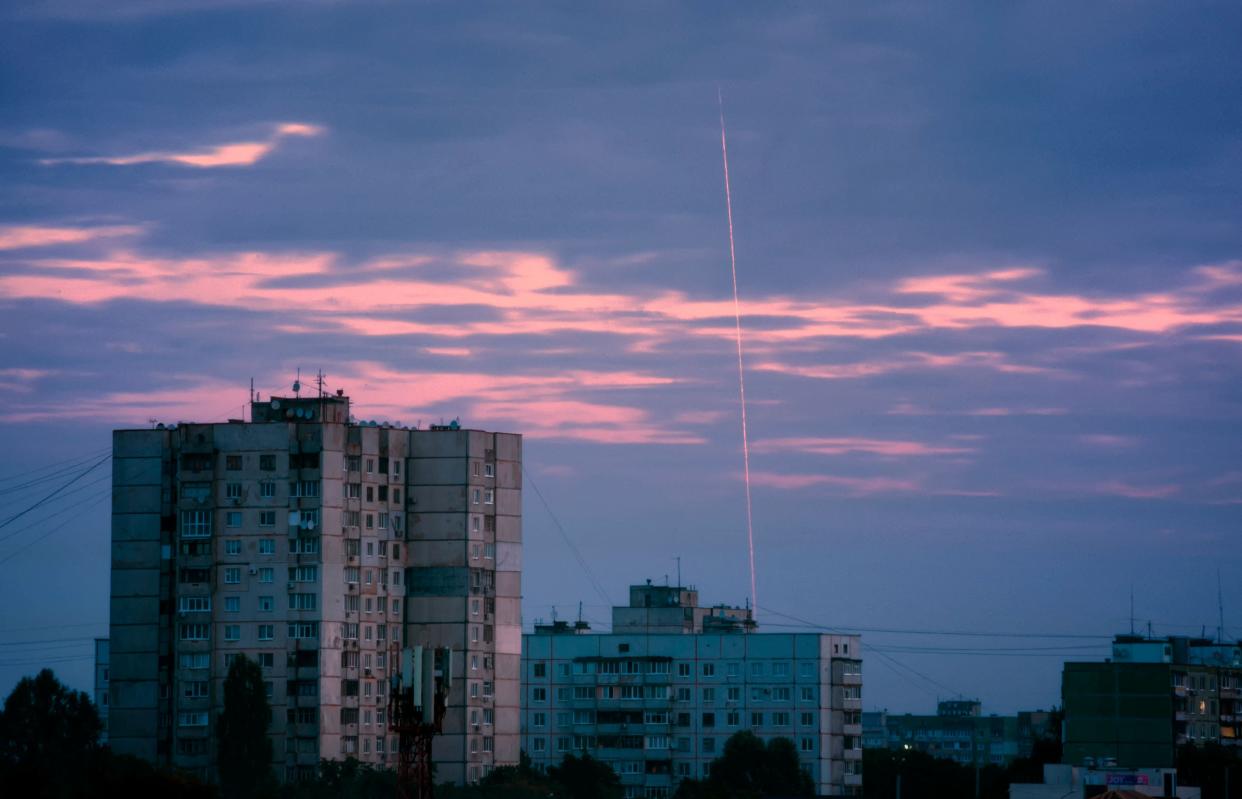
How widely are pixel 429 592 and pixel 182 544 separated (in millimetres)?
17938

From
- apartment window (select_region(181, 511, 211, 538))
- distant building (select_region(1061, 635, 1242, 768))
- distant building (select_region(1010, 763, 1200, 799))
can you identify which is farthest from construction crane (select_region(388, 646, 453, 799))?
distant building (select_region(1061, 635, 1242, 768))

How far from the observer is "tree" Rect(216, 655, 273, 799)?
422 feet

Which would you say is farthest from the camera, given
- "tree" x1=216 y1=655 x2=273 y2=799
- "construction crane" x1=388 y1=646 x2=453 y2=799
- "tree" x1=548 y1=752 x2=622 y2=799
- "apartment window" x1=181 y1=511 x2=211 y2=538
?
"tree" x1=548 y1=752 x2=622 y2=799

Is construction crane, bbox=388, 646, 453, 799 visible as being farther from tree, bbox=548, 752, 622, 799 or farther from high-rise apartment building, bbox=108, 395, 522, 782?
tree, bbox=548, 752, 622, 799

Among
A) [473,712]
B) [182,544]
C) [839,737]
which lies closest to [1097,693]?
[839,737]

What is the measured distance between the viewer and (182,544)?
142 m

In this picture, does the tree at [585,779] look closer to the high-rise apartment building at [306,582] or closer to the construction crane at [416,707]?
the high-rise apartment building at [306,582]

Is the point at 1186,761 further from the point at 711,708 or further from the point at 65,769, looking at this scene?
the point at 65,769

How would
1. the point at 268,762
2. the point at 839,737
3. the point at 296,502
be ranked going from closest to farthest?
the point at 268,762
the point at 296,502
the point at 839,737

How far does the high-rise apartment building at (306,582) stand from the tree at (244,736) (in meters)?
5.33

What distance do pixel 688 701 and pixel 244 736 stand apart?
5433 centimetres

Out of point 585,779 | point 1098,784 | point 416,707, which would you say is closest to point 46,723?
point 585,779

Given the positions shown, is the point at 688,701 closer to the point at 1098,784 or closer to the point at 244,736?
the point at 244,736

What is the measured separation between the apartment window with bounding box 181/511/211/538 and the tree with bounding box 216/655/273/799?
1157 cm
